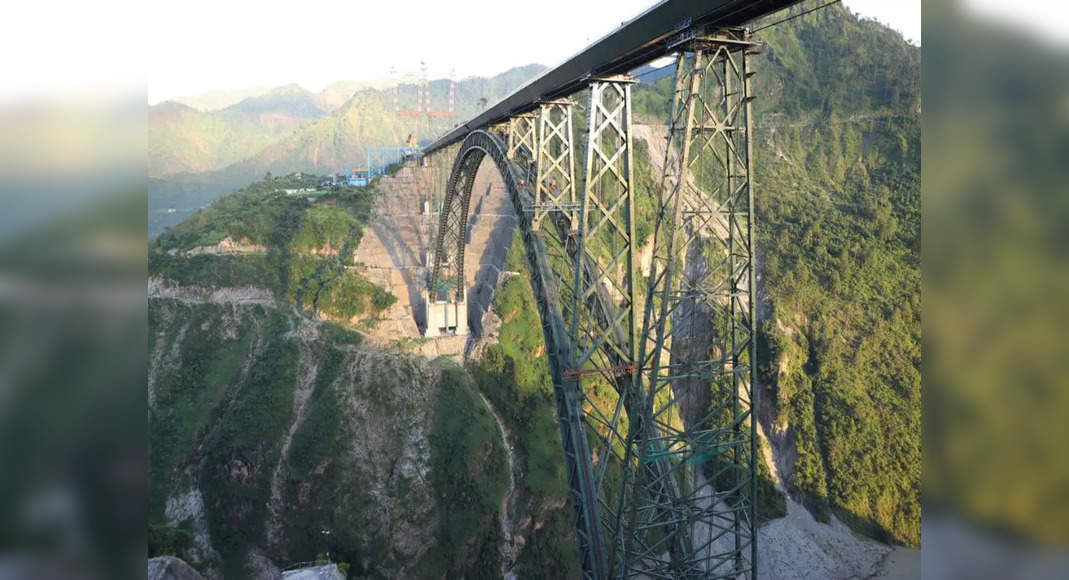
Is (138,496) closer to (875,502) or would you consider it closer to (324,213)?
(324,213)

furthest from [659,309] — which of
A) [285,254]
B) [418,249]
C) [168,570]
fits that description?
[418,249]

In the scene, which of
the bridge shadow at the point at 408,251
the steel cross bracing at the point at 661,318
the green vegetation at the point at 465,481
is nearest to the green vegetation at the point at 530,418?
the green vegetation at the point at 465,481

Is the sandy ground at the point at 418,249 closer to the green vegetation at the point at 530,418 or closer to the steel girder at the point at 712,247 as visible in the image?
the green vegetation at the point at 530,418

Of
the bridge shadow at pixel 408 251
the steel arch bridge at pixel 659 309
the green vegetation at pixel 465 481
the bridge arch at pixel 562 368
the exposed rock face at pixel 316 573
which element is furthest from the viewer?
the bridge shadow at pixel 408 251

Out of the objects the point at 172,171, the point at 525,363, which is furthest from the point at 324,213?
the point at 172,171

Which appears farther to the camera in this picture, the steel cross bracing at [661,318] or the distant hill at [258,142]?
the distant hill at [258,142]

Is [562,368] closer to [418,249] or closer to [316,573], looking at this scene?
[316,573]

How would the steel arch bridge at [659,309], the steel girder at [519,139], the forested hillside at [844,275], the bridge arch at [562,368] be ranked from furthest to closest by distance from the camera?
the forested hillside at [844,275] → the steel girder at [519,139] → the bridge arch at [562,368] → the steel arch bridge at [659,309]

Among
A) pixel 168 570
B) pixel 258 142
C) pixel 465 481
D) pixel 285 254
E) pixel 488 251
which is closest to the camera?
pixel 168 570

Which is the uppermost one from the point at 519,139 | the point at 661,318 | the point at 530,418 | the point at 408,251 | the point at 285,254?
the point at 519,139
